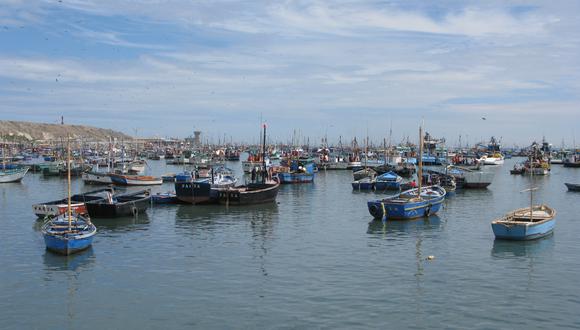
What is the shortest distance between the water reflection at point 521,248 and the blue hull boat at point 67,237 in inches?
857

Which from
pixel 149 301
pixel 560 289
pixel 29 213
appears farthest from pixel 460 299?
pixel 29 213

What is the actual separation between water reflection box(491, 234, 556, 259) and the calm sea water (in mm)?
109

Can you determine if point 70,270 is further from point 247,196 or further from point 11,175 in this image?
point 11,175

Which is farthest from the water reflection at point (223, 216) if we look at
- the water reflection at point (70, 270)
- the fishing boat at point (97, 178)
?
the fishing boat at point (97, 178)

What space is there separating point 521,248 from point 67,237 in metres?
24.8

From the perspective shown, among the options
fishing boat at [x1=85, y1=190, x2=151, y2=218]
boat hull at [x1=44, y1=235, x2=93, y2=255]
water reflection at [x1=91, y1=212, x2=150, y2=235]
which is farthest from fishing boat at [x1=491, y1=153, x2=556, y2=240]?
fishing boat at [x1=85, y1=190, x2=151, y2=218]

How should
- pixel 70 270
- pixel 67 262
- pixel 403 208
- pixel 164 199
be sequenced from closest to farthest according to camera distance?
pixel 70 270
pixel 67 262
pixel 403 208
pixel 164 199

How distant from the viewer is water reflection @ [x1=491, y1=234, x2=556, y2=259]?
31.9 metres

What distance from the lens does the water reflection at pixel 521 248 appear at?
31859 mm

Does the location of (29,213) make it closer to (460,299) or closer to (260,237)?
(260,237)

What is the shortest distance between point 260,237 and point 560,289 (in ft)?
59.4

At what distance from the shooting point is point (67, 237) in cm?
3041

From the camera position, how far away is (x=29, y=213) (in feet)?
160

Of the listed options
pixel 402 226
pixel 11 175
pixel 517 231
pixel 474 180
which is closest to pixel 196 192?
pixel 402 226
